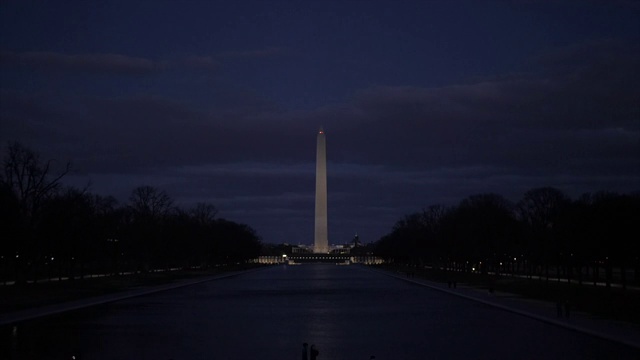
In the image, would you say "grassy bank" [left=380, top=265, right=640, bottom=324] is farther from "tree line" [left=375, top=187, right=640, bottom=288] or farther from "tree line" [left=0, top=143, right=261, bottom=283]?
"tree line" [left=0, top=143, right=261, bottom=283]

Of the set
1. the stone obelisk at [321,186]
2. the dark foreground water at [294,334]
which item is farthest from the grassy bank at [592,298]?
the stone obelisk at [321,186]

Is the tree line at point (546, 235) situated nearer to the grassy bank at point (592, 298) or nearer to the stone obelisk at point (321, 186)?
the grassy bank at point (592, 298)

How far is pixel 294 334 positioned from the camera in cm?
2684

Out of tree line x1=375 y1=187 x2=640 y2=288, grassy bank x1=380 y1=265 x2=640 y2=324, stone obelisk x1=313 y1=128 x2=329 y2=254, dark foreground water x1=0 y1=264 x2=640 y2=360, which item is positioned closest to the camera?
dark foreground water x1=0 y1=264 x2=640 y2=360

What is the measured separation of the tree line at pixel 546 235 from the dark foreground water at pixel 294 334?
932 inches

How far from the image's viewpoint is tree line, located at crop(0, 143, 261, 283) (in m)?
53.6

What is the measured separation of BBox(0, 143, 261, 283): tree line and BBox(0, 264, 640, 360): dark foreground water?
50.7 feet

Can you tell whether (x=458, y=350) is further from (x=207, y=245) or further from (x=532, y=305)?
(x=207, y=245)

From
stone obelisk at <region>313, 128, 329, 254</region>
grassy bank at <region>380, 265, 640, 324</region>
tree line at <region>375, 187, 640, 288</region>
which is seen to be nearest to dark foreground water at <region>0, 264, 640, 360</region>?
grassy bank at <region>380, 265, 640, 324</region>

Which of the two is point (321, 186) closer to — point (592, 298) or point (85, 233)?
point (85, 233)

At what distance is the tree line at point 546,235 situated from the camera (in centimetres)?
6019

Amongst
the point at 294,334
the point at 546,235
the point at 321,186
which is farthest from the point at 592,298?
the point at 321,186

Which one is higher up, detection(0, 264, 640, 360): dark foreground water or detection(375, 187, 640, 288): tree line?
detection(375, 187, 640, 288): tree line

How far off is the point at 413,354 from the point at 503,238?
7201cm
